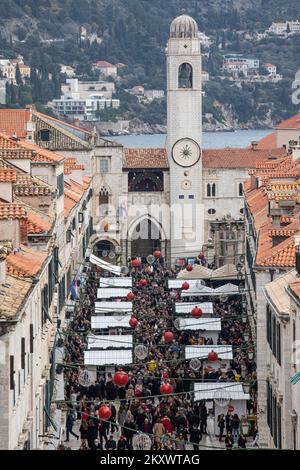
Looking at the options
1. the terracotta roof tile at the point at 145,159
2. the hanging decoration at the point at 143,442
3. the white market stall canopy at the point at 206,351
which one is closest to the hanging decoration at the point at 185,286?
the white market stall canopy at the point at 206,351

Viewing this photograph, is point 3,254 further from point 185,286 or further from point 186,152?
point 186,152

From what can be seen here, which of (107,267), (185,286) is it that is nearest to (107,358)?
(185,286)

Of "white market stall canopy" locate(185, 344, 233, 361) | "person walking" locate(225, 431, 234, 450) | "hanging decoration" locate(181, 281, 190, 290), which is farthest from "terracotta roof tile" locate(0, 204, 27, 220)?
"hanging decoration" locate(181, 281, 190, 290)

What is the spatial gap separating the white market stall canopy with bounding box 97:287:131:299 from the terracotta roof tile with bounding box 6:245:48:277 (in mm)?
28224

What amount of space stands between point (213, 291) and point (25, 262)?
108 ft

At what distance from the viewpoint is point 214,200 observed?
119375mm

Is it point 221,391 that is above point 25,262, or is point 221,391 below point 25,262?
below

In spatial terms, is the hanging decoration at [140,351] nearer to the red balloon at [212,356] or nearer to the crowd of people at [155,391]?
the crowd of people at [155,391]

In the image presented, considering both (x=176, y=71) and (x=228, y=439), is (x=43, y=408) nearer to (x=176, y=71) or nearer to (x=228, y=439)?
(x=228, y=439)

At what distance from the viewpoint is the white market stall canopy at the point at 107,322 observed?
62.3 metres

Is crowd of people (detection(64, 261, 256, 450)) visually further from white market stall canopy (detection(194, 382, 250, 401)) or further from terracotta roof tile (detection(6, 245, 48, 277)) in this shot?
terracotta roof tile (detection(6, 245, 48, 277))

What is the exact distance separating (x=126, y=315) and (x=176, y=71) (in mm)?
59483

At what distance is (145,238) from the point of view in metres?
123
